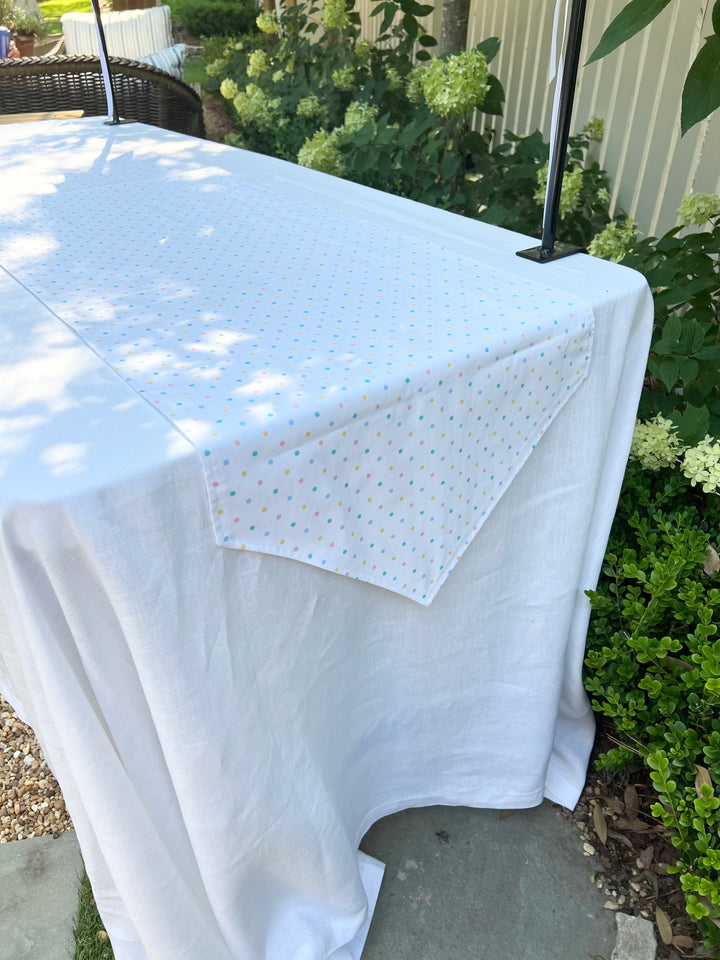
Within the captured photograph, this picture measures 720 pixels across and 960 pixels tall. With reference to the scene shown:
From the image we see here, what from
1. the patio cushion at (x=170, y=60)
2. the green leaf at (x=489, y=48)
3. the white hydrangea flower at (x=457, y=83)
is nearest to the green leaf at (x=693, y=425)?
the white hydrangea flower at (x=457, y=83)

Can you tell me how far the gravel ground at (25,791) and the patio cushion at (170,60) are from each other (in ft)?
13.9

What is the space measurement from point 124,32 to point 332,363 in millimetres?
7516

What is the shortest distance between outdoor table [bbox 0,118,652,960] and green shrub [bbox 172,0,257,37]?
1005 centimetres

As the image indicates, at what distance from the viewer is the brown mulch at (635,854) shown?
1.31m

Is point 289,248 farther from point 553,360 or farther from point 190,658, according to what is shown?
point 190,658

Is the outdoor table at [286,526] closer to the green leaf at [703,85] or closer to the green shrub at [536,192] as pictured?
the green leaf at [703,85]

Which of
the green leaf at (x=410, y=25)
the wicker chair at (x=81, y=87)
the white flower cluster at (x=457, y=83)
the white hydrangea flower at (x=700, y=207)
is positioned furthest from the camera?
the wicker chair at (x=81, y=87)

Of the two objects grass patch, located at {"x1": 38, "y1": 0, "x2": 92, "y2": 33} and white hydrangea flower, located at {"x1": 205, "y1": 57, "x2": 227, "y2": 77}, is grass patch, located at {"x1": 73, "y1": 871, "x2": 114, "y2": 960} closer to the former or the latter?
white hydrangea flower, located at {"x1": 205, "y1": 57, "x2": 227, "y2": 77}

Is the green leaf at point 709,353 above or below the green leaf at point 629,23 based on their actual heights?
below

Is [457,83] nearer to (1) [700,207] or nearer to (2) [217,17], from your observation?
(1) [700,207]

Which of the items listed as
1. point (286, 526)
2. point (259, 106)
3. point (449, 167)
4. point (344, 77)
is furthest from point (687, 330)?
point (259, 106)

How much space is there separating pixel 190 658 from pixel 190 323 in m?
0.43

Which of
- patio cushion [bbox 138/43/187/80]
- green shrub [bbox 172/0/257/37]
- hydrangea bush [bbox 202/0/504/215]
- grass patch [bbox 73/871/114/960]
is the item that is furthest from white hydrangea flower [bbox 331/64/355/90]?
green shrub [bbox 172/0/257/37]

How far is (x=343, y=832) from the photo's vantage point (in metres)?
1.16
